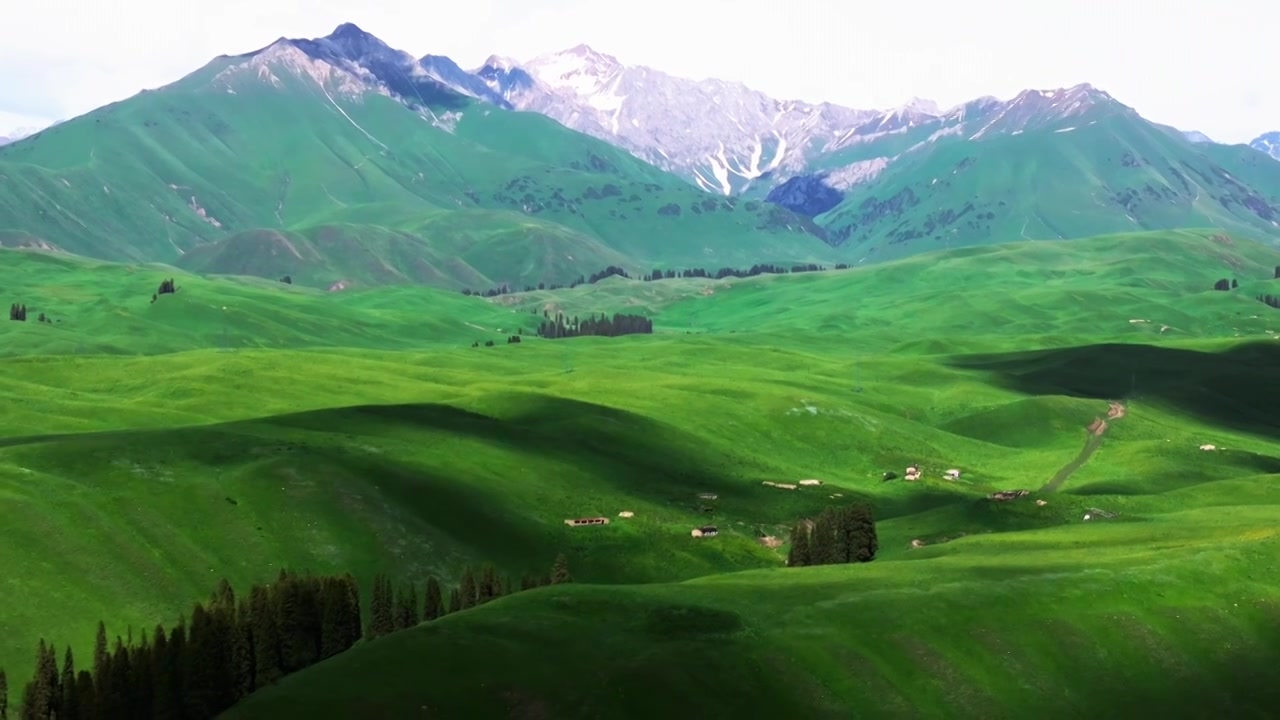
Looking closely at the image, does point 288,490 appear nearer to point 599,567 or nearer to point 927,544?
point 599,567

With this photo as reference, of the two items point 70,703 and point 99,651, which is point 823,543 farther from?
point 70,703

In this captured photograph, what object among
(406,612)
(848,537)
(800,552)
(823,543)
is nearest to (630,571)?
(800,552)

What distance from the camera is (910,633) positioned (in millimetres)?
98250

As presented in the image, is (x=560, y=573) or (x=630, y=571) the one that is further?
(x=630, y=571)

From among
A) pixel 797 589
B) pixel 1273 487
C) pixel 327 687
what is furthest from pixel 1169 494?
pixel 327 687

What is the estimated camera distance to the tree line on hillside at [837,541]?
147m

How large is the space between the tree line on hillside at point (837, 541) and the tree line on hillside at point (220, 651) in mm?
34405

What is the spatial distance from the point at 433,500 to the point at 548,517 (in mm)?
14706

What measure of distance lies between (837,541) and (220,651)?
73.1 m

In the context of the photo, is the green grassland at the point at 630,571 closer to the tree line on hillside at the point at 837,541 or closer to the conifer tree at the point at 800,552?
the tree line on hillside at the point at 837,541

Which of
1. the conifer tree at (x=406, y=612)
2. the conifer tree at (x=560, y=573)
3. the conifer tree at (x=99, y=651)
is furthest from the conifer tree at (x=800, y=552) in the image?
the conifer tree at (x=99, y=651)

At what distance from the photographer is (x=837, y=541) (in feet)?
487

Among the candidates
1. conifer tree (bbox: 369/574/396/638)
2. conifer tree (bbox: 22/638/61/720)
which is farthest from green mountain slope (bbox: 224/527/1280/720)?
conifer tree (bbox: 22/638/61/720)

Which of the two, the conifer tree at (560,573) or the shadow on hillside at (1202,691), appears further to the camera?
the conifer tree at (560,573)
